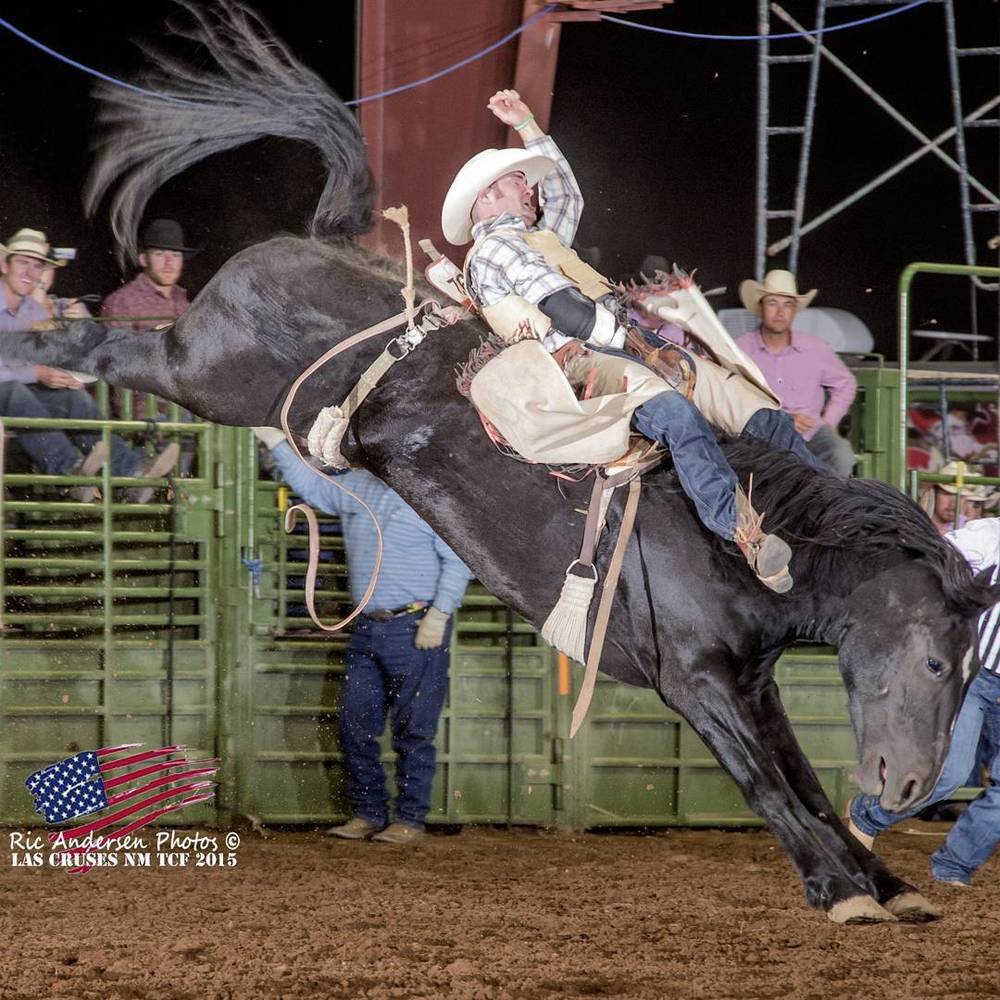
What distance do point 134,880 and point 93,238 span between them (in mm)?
3461

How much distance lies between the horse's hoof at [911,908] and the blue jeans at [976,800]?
4.55 ft

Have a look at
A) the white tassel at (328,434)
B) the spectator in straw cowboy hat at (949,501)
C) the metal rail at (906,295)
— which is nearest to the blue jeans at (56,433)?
the white tassel at (328,434)

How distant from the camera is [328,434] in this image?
409 centimetres

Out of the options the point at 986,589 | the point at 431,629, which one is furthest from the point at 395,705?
the point at 986,589

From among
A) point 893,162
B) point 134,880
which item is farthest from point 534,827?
point 893,162

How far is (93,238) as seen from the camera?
6988 mm

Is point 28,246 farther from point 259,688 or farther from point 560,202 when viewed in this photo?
point 560,202

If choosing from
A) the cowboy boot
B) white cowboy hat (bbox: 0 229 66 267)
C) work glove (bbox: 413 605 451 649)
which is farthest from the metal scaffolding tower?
white cowboy hat (bbox: 0 229 66 267)

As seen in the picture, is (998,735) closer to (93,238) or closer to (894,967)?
(894,967)

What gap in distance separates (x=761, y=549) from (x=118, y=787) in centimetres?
350

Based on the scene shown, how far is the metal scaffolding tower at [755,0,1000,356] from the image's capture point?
20.5 ft

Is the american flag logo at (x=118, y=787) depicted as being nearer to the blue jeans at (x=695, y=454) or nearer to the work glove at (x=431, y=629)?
the work glove at (x=431, y=629)

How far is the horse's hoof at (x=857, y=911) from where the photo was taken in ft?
11.0

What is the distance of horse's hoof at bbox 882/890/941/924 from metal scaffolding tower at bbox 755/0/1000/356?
3243 mm
